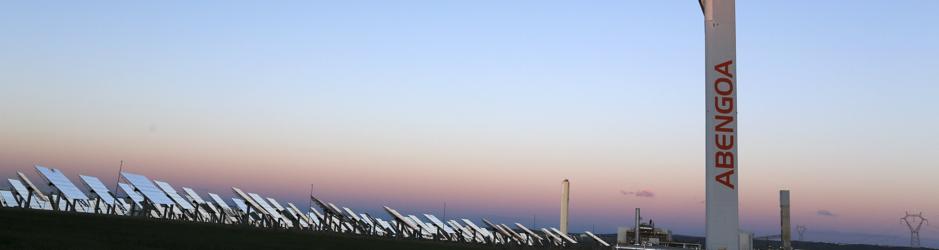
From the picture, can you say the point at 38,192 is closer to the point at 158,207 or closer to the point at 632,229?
the point at 158,207

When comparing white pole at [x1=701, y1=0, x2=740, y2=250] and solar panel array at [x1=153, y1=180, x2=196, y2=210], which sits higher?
white pole at [x1=701, y1=0, x2=740, y2=250]

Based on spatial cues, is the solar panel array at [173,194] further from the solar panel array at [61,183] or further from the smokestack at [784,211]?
the smokestack at [784,211]

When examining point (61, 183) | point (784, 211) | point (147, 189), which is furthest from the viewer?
point (147, 189)

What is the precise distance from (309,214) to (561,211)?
30.4m

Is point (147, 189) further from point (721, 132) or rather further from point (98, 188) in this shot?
point (721, 132)

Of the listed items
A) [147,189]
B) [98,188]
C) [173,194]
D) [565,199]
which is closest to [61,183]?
[98,188]

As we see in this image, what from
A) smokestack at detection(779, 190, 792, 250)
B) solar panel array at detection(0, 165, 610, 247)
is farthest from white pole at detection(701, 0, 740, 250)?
solar panel array at detection(0, 165, 610, 247)

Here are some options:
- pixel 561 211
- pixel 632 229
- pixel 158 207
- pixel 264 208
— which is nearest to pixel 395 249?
pixel 632 229

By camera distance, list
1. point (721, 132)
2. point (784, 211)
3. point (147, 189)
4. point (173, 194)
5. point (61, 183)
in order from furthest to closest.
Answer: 1. point (173, 194)
2. point (147, 189)
3. point (61, 183)
4. point (784, 211)
5. point (721, 132)

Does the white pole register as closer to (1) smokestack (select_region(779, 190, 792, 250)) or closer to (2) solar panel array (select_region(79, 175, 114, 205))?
(1) smokestack (select_region(779, 190, 792, 250))

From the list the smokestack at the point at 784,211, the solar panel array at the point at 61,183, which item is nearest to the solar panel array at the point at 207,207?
the solar panel array at the point at 61,183

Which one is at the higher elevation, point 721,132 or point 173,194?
point 721,132

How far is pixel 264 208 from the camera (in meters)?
76.6

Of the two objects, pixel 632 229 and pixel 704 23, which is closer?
pixel 704 23
